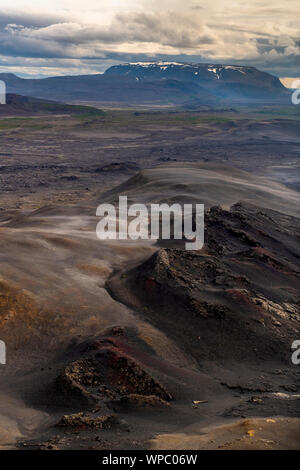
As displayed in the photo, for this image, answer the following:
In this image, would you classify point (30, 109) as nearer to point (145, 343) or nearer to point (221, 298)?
point (221, 298)

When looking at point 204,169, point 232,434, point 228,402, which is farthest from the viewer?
point 204,169

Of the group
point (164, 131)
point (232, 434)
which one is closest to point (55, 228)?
point (232, 434)

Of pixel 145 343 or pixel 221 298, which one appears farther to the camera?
pixel 221 298

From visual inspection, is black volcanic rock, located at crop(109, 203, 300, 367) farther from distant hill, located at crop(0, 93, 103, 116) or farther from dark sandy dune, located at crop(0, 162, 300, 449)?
distant hill, located at crop(0, 93, 103, 116)

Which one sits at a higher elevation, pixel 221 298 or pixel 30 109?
pixel 30 109

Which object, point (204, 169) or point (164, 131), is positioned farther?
point (164, 131)

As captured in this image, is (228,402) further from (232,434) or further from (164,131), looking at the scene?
(164,131)

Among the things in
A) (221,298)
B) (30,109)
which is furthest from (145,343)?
(30,109)

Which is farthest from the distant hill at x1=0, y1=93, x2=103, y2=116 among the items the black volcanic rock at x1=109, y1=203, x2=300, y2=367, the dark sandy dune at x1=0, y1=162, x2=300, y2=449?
the black volcanic rock at x1=109, y1=203, x2=300, y2=367

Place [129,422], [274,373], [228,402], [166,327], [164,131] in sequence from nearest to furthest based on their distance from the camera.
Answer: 1. [129,422]
2. [228,402]
3. [274,373]
4. [166,327]
5. [164,131]
